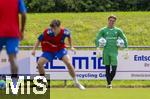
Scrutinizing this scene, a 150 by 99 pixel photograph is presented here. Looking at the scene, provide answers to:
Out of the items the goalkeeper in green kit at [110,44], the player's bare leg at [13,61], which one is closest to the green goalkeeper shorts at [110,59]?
the goalkeeper in green kit at [110,44]

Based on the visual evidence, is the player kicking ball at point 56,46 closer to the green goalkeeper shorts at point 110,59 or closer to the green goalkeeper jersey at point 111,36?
the green goalkeeper jersey at point 111,36

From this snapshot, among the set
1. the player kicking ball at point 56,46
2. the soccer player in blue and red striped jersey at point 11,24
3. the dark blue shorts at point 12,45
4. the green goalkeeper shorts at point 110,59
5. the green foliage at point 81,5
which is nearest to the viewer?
the soccer player in blue and red striped jersey at point 11,24

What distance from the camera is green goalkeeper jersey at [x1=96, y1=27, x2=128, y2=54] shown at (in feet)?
59.2

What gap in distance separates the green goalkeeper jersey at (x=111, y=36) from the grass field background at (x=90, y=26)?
34.9ft

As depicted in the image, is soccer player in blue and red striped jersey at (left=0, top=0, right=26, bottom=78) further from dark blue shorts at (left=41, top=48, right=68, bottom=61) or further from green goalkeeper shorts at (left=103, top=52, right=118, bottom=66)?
green goalkeeper shorts at (left=103, top=52, right=118, bottom=66)

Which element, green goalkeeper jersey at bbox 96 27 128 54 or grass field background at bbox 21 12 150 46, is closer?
green goalkeeper jersey at bbox 96 27 128 54

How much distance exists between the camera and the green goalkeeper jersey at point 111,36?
18.0m

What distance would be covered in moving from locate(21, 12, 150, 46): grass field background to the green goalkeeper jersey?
10633mm

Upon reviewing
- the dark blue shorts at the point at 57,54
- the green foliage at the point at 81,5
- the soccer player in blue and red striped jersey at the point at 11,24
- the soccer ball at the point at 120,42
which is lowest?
the dark blue shorts at the point at 57,54

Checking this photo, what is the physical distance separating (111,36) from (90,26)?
16304 millimetres

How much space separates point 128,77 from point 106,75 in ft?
3.99

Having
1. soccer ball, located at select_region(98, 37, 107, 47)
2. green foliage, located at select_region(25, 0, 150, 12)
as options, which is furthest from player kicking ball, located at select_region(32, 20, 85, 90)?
green foliage, located at select_region(25, 0, 150, 12)

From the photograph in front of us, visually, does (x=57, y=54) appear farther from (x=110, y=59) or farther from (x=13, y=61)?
(x=13, y=61)

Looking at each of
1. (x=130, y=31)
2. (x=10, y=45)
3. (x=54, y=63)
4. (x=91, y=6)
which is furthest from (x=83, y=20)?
(x=10, y=45)
